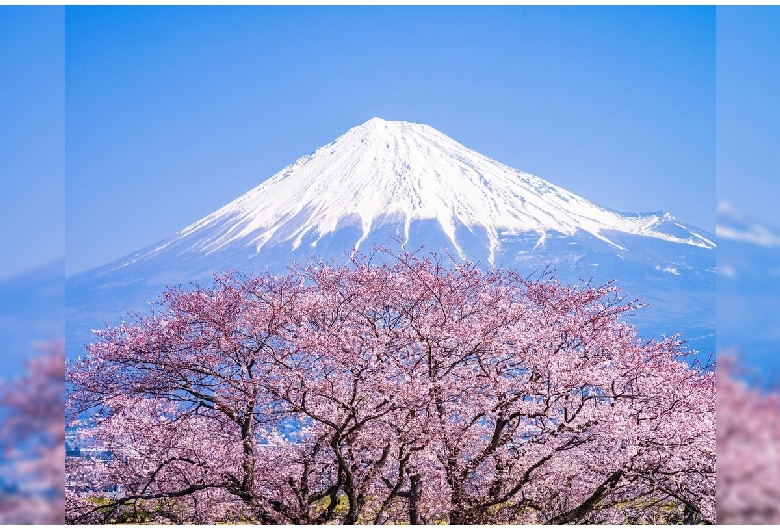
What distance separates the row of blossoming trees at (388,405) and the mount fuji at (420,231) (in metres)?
8.96

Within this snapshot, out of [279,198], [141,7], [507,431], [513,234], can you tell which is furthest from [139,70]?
[513,234]

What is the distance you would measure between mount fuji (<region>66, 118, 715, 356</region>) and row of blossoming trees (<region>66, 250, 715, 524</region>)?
8957mm

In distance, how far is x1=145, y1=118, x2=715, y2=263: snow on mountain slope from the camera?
54.9 feet

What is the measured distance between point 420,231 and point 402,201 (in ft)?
3.61
